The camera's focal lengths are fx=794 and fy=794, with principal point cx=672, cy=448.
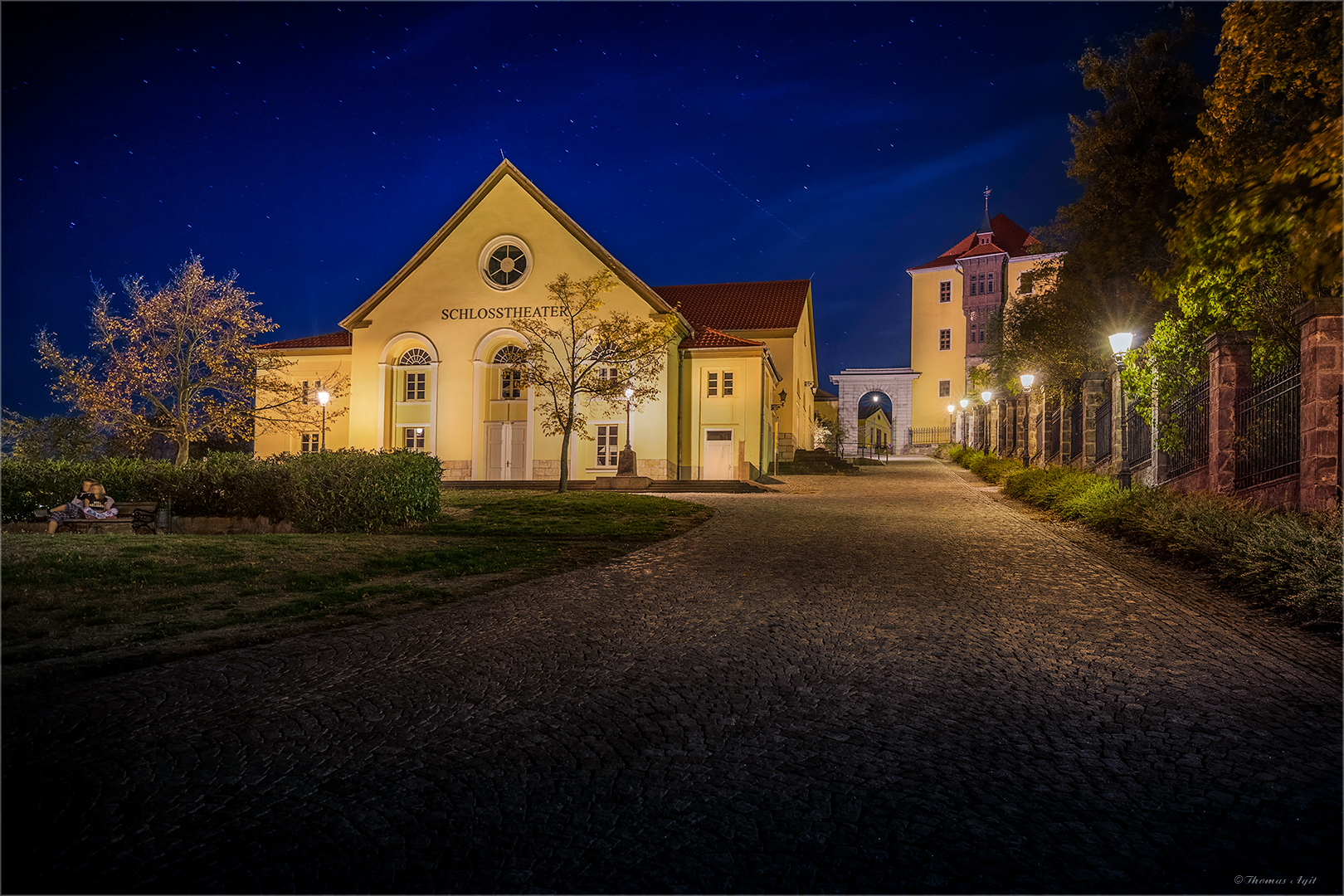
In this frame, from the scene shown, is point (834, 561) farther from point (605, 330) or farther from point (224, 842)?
point (605, 330)

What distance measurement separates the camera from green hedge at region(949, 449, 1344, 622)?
698 cm

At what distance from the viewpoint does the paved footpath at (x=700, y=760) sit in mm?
2914

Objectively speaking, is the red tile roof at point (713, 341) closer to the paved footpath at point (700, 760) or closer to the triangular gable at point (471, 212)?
the triangular gable at point (471, 212)

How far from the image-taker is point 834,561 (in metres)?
10.3

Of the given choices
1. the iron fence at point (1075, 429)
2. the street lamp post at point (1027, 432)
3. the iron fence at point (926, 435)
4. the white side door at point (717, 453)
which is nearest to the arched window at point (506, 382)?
the white side door at point (717, 453)

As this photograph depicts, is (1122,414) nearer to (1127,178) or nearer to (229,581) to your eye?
(1127,178)

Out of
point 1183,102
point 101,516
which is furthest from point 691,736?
point 1183,102

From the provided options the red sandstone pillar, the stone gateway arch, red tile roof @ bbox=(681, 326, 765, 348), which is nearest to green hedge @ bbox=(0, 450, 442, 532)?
the red sandstone pillar

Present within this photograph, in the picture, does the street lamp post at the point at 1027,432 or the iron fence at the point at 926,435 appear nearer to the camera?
the street lamp post at the point at 1027,432

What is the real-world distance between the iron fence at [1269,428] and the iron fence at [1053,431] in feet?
40.9

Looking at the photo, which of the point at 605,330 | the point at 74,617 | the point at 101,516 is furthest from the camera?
the point at 605,330

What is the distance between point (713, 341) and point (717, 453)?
484 centimetres

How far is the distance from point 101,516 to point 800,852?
1520cm

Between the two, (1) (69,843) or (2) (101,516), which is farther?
(2) (101,516)
